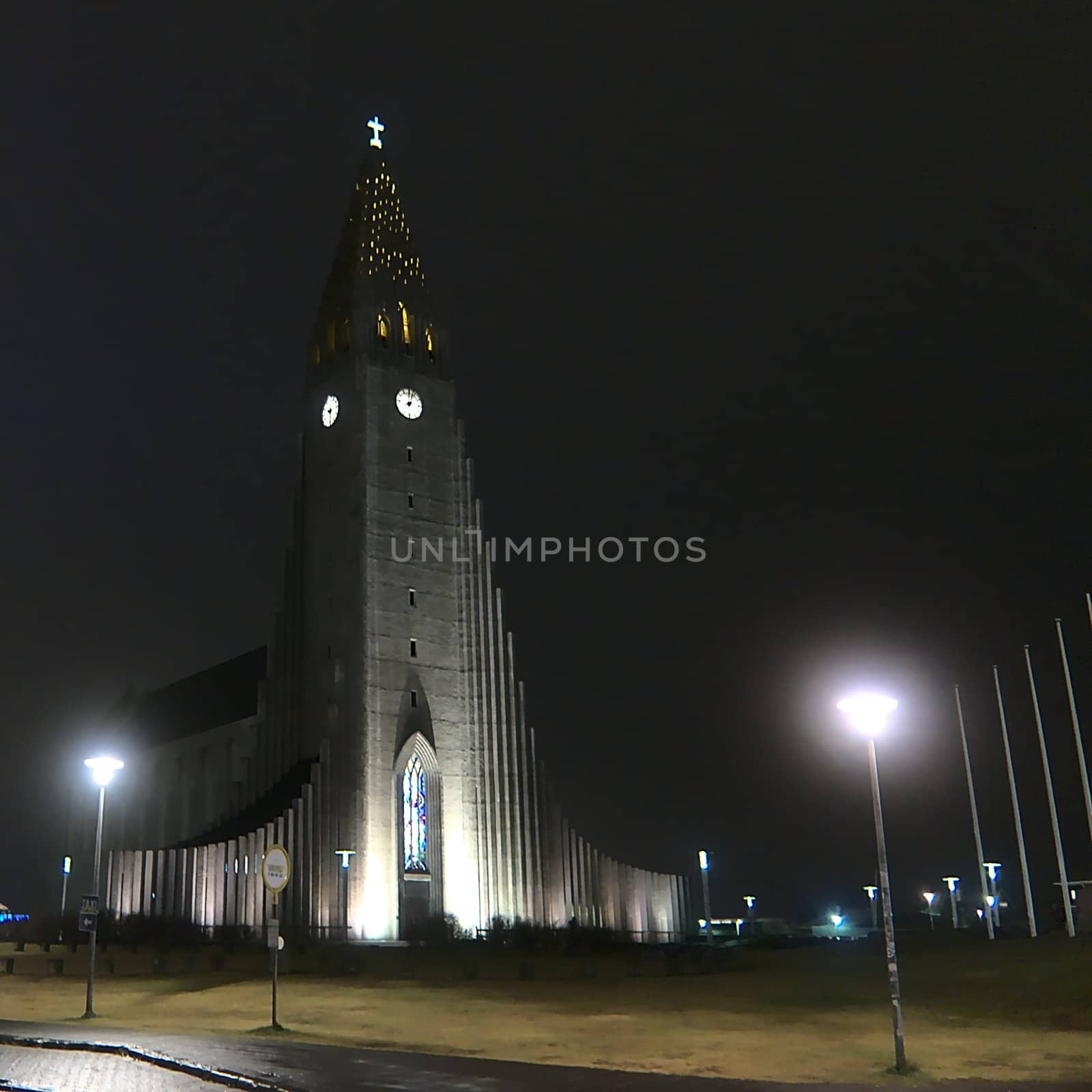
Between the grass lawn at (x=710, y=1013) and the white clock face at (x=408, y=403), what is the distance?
35.1 metres

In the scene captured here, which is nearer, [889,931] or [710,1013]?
[889,931]

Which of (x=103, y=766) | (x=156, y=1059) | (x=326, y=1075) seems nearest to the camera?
(x=326, y=1075)

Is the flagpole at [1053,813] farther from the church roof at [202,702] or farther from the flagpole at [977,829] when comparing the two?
the church roof at [202,702]

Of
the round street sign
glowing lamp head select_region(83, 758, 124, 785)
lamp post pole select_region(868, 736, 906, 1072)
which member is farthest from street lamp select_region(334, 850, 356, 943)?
lamp post pole select_region(868, 736, 906, 1072)

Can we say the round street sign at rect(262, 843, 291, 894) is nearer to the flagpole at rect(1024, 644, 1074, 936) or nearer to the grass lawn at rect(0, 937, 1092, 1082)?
the grass lawn at rect(0, 937, 1092, 1082)

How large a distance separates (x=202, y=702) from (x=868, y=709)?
253 ft

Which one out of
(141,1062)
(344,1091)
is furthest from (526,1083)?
(141,1062)

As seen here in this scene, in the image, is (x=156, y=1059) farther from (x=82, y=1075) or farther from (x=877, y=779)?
(x=877, y=779)

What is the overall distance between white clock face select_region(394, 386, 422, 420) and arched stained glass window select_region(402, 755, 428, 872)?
60.6 ft

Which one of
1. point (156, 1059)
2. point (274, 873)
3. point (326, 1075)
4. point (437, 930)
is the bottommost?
point (326, 1075)

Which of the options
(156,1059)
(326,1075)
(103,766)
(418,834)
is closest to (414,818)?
(418,834)

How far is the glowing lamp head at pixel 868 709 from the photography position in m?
17.6

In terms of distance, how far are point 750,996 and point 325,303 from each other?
1972 inches

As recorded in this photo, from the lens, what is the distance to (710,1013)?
83.4ft
